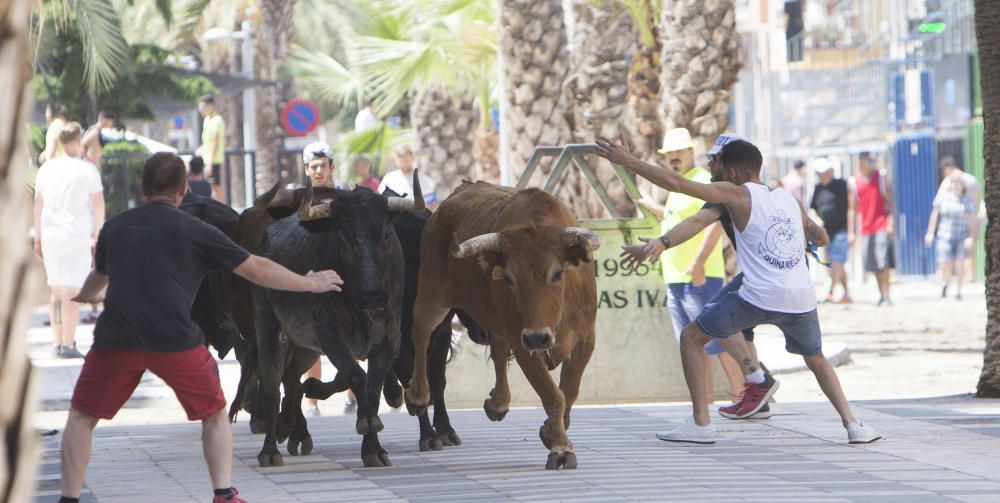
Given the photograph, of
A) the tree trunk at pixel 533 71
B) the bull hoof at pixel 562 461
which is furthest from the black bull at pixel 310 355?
the tree trunk at pixel 533 71

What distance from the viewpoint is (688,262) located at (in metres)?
11.7

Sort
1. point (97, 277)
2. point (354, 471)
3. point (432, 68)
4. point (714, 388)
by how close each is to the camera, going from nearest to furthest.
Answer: point (97, 277) < point (354, 471) < point (714, 388) < point (432, 68)

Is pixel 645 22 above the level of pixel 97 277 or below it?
above

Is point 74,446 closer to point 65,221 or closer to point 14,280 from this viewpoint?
point 14,280

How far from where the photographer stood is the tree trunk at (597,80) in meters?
19.6

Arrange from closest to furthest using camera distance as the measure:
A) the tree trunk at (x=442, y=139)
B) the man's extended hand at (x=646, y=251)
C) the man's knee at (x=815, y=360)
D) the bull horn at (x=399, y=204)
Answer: the man's extended hand at (x=646, y=251)
the bull horn at (x=399, y=204)
the man's knee at (x=815, y=360)
the tree trunk at (x=442, y=139)

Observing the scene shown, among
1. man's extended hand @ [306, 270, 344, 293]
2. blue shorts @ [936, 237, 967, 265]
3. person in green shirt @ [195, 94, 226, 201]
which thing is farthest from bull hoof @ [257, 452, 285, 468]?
blue shorts @ [936, 237, 967, 265]

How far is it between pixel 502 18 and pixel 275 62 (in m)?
25.8

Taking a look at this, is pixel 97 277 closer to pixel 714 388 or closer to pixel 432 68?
pixel 714 388

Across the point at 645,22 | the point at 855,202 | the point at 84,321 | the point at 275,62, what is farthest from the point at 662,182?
the point at 275,62

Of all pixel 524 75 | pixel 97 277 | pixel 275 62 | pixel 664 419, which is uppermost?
pixel 275 62

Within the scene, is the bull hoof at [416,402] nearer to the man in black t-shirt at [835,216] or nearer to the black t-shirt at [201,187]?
the black t-shirt at [201,187]

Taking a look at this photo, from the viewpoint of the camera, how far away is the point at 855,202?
82.9 ft

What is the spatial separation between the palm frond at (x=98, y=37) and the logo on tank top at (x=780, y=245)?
34.2ft
